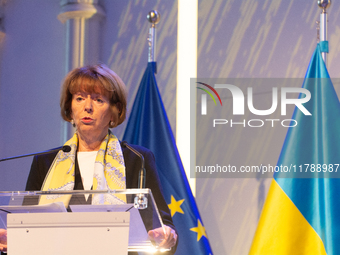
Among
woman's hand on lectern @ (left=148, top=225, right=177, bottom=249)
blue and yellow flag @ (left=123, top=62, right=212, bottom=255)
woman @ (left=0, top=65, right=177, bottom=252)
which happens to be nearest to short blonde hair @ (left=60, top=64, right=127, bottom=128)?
woman @ (left=0, top=65, right=177, bottom=252)

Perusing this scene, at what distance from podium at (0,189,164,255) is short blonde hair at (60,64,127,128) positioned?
82 cm

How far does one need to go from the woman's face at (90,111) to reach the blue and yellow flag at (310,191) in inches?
44.5

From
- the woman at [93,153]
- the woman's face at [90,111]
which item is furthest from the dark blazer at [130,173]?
the woman's face at [90,111]

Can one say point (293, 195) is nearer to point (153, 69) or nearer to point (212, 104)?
point (212, 104)

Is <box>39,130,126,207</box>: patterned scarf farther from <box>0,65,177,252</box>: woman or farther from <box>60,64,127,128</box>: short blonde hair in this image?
<box>60,64,127,128</box>: short blonde hair

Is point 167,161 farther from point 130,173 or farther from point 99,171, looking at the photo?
point 99,171

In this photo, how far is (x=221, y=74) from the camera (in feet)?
11.6

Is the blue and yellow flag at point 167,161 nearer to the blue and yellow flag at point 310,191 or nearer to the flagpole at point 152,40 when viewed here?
the flagpole at point 152,40

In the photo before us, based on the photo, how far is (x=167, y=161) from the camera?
305 cm

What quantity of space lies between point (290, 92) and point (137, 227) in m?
2.13

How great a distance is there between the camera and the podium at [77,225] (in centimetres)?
129

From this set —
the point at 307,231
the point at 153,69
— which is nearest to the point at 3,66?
the point at 153,69

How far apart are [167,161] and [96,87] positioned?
1.07 metres

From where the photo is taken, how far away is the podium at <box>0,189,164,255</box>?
129 centimetres
